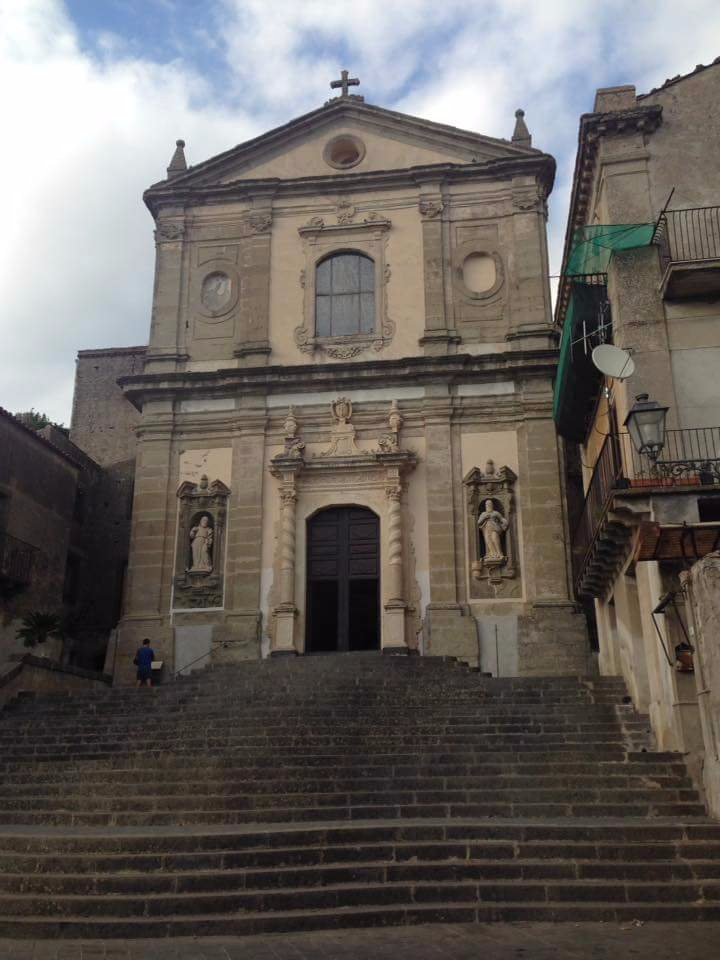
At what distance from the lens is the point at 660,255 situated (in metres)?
14.9

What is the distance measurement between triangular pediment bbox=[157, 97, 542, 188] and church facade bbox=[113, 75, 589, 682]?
0.18 ft

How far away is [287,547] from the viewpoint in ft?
67.5

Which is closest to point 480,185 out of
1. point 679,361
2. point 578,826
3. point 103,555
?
point 679,361

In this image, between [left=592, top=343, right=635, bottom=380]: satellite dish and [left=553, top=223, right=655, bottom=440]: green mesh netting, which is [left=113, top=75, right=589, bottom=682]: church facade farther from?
[left=592, top=343, right=635, bottom=380]: satellite dish

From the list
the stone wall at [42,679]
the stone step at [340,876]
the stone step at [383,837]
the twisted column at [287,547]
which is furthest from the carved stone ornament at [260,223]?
the stone step at [340,876]

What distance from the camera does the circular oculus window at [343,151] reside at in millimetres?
24500

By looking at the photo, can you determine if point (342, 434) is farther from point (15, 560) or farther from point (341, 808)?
point (341, 808)

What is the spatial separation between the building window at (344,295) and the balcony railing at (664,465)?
8781 mm

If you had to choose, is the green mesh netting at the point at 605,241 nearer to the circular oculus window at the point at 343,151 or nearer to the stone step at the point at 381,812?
the stone step at the point at 381,812

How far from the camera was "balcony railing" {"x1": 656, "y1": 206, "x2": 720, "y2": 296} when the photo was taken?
46.4 ft

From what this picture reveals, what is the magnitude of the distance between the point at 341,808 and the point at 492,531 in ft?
32.6

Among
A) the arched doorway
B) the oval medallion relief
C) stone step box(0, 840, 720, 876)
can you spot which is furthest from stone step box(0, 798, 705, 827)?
the oval medallion relief

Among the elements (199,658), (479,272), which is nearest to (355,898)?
(199,658)

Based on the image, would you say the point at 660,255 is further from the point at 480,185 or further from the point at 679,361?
the point at 480,185
